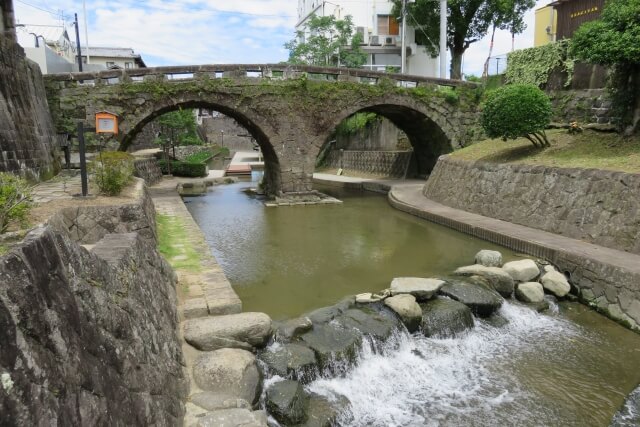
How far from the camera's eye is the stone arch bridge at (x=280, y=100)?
52.7 feet

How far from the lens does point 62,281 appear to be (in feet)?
6.57

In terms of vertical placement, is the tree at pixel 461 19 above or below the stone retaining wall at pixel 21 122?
above

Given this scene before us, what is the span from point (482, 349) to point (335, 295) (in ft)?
7.81

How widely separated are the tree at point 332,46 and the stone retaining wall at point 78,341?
31.3 m

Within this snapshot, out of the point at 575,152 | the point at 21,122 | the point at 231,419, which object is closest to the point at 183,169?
the point at 21,122

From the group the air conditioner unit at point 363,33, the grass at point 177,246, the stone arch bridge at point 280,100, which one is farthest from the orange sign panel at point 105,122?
the air conditioner unit at point 363,33

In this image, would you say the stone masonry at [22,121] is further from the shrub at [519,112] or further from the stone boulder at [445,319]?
the shrub at [519,112]

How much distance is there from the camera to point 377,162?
988 inches

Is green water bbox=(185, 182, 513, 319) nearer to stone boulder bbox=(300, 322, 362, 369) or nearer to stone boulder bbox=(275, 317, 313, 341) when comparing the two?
stone boulder bbox=(275, 317, 313, 341)

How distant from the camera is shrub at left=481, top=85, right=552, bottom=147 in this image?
1154 cm

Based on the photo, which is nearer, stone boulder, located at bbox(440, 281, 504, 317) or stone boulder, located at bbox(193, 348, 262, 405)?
stone boulder, located at bbox(193, 348, 262, 405)

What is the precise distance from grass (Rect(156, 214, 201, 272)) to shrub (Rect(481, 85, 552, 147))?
8517mm

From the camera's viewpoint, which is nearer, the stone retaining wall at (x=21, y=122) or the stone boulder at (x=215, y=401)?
the stone boulder at (x=215, y=401)

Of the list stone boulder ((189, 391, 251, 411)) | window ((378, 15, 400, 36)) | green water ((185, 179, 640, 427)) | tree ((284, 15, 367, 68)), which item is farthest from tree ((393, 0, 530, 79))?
stone boulder ((189, 391, 251, 411))
